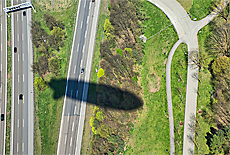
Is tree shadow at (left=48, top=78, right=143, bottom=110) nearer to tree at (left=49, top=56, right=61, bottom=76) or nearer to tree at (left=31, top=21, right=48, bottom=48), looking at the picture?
tree at (left=49, top=56, right=61, bottom=76)

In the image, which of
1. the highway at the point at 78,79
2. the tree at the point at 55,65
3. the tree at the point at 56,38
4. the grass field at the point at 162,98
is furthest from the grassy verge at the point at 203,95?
the tree at the point at 56,38

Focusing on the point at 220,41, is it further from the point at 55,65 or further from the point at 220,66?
the point at 55,65

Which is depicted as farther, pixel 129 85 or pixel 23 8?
pixel 23 8

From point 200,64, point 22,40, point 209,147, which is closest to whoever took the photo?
point 209,147

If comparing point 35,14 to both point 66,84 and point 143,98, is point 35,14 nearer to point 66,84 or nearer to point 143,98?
point 66,84

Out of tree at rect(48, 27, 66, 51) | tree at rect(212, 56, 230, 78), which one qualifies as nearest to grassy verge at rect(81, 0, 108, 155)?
tree at rect(48, 27, 66, 51)

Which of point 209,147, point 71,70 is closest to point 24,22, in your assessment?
point 71,70

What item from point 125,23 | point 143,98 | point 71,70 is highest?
point 125,23
